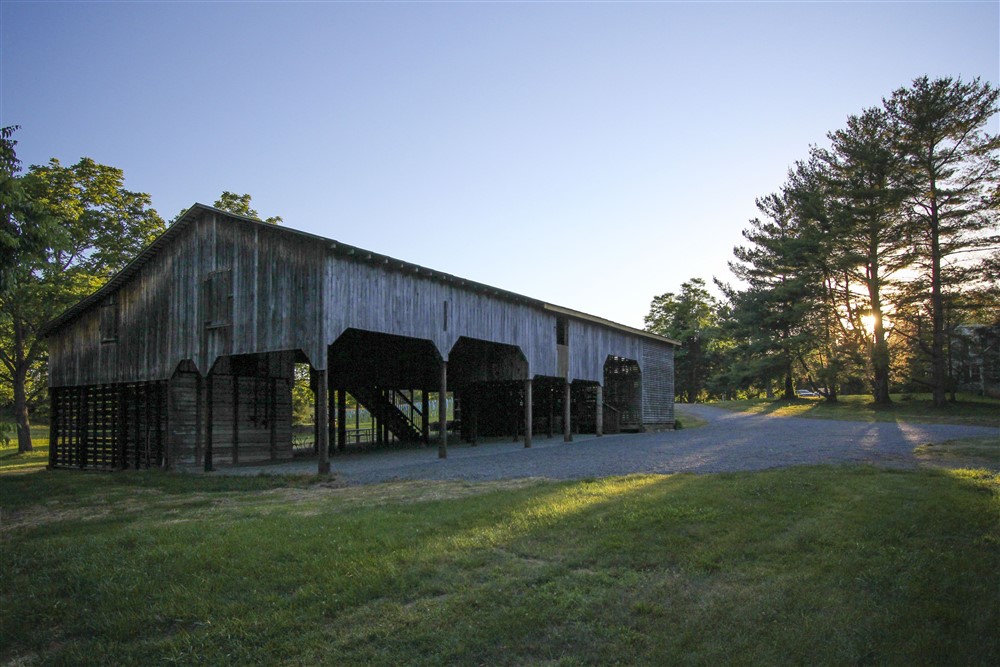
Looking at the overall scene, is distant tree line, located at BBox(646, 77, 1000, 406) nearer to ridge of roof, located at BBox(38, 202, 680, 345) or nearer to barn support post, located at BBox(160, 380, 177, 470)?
ridge of roof, located at BBox(38, 202, 680, 345)

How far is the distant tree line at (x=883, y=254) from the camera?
37.7m

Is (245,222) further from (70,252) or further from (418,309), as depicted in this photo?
(70,252)

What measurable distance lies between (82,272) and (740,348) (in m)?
45.5

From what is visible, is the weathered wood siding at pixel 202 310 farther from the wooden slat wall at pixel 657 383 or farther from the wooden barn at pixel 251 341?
the wooden slat wall at pixel 657 383

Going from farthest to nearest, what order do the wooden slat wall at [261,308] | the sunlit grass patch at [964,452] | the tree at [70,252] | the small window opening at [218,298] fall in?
1. the tree at [70,252]
2. the small window opening at [218,298]
3. the wooden slat wall at [261,308]
4. the sunlit grass patch at [964,452]

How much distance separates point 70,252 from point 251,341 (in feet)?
46.3

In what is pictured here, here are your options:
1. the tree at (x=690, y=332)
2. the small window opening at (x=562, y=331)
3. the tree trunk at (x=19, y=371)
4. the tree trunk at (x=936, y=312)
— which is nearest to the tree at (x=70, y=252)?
the tree trunk at (x=19, y=371)

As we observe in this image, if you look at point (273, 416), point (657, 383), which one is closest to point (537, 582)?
point (273, 416)

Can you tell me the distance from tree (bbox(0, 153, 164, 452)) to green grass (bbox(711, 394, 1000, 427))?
38.6 metres

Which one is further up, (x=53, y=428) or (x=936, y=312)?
(x=936, y=312)

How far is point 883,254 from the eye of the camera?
41.4 metres

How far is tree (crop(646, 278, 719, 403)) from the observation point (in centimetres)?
7269

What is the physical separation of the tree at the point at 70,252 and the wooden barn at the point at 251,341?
12.7ft

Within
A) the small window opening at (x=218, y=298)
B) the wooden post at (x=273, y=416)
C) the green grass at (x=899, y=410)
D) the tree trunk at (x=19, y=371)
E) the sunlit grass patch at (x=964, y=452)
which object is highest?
the small window opening at (x=218, y=298)
